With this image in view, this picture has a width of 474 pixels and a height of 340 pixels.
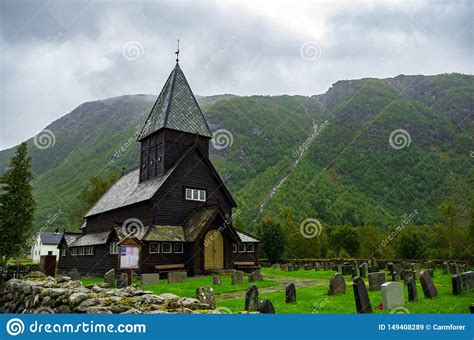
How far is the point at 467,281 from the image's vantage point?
14.2 metres

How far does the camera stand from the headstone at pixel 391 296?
10891mm

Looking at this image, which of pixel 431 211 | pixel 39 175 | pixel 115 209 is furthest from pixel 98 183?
pixel 39 175

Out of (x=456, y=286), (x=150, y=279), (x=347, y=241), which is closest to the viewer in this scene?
(x=456, y=286)

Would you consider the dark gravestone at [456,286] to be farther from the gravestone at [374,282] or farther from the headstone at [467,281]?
the gravestone at [374,282]

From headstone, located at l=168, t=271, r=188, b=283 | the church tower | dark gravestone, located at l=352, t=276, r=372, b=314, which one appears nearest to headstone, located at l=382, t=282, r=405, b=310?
dark gravestone, located at l=352, t=276, r=372, b=314

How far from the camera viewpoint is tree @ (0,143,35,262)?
35594 millimetres

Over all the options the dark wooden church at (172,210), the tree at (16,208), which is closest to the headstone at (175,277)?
the dark wooden church at (172,210)

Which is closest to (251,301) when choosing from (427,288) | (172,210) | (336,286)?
(336,286)

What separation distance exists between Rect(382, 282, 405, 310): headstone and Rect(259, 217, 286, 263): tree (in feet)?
108

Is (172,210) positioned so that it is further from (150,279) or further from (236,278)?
(236,278)

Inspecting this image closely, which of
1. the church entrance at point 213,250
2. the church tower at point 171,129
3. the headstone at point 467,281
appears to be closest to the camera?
the headstone at point 467,281

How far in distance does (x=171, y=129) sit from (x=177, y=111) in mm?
Result: 2007

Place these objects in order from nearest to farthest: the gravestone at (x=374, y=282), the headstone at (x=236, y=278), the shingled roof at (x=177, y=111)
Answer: the gravestone at (x=374, y=282)
the headstone at (x=236, y=278)
the shingled roof at (x=177, y=111)

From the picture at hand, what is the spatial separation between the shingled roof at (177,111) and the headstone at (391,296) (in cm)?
2273
